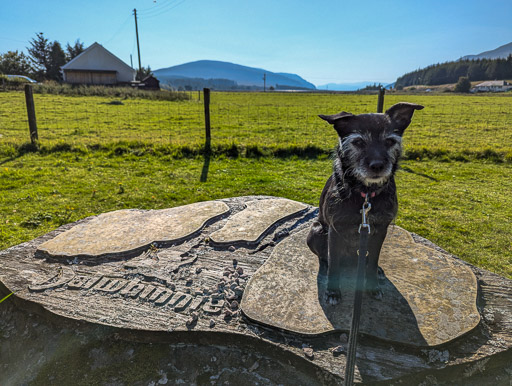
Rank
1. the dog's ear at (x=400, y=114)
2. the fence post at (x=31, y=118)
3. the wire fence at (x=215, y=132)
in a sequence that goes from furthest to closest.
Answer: the wire fence at (x=215, y=132) < the fence post at (x=31, y=118) < the dog's ear at (x=400, y=114)

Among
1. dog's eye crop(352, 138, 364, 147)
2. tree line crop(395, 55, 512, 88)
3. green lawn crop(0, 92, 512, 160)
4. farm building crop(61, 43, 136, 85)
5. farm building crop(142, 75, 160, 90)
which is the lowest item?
green lawn crop(0, 92, 512, 160)

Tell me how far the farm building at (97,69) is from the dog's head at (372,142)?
189ft

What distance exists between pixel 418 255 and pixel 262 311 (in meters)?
2.16

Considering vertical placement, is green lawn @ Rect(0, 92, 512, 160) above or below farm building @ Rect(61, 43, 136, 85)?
below

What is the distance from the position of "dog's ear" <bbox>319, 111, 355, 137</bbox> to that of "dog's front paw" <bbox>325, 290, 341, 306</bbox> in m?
1.50

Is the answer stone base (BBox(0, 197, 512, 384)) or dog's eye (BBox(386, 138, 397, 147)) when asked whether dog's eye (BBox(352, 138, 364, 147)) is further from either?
stone base (BBox(0, 197, 512, 384))

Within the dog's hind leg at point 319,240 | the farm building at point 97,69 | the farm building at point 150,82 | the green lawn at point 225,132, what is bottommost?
the dog's hind leg at point 319,240

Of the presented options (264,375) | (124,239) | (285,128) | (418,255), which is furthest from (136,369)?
(285,128)

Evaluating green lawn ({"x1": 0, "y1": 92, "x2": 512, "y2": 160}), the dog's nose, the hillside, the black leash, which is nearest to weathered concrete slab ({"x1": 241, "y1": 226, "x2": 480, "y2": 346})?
the black leash

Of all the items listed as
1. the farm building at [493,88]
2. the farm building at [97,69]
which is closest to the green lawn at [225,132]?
the farm building at [97,69]

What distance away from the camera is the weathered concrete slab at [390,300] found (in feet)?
9.46

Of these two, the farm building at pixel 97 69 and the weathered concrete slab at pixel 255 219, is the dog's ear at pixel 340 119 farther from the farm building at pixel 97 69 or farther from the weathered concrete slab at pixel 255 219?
the farm building at pixel 97 69

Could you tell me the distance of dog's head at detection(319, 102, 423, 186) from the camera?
8.51ft

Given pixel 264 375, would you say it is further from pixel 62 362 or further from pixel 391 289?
pixel 62 362
